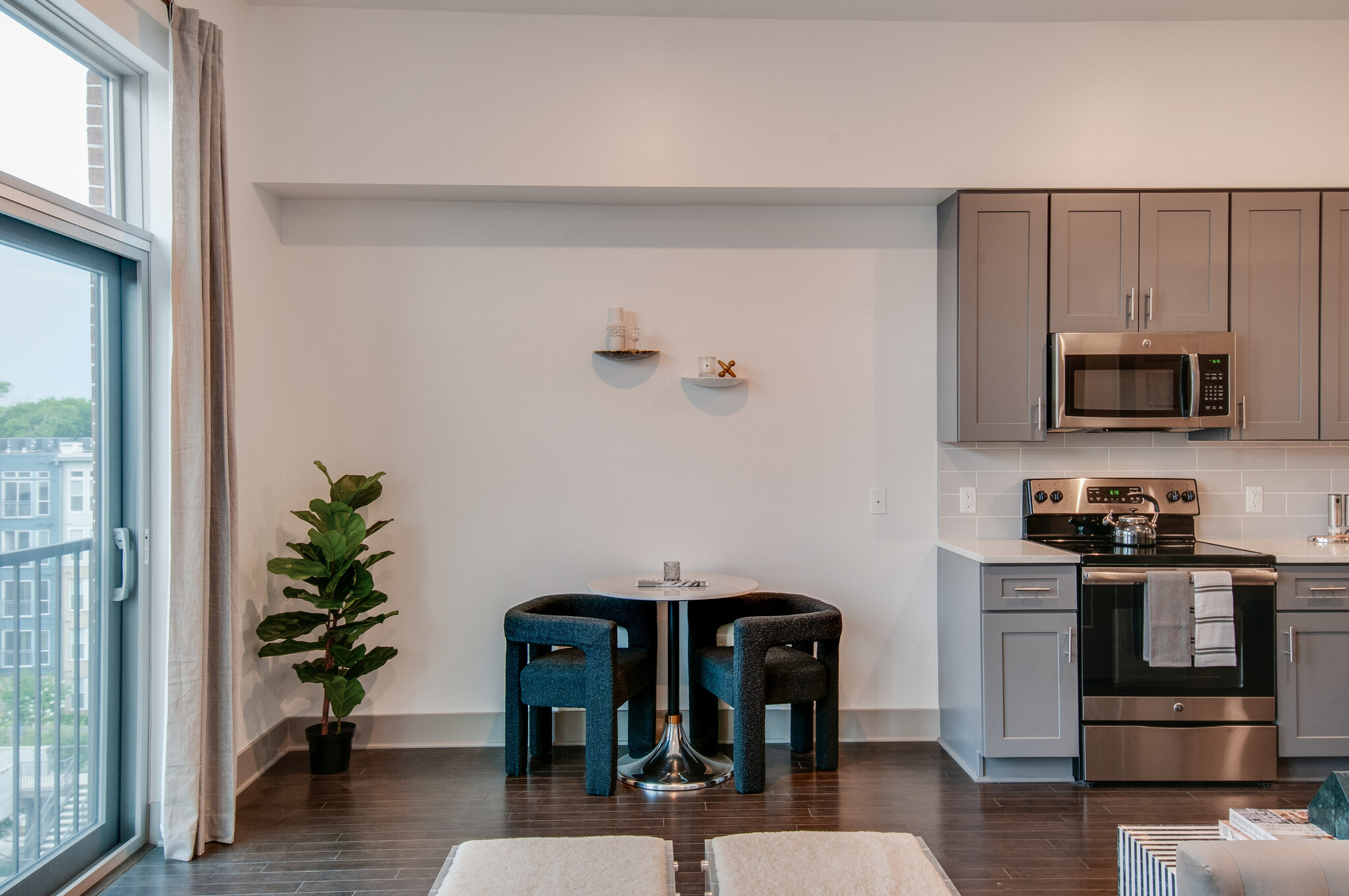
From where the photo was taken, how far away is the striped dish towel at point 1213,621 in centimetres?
315

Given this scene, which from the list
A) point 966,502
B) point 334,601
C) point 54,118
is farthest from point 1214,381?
point 54,118

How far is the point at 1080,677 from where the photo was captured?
3.24 metres

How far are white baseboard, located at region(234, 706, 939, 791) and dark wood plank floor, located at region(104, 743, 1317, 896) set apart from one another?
0.44 ft

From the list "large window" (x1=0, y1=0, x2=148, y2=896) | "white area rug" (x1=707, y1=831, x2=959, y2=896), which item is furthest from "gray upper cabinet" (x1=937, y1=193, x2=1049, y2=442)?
"large window" (x1=0, y1=0, x2=148, y2=896)

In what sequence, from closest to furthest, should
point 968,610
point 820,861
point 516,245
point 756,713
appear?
Answer: 1. point 820,861
2. point 756,713
3. point 968,610
4. point 516,245

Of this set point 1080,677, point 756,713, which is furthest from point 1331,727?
point 756,713

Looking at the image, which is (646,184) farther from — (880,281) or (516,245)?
(880,281)

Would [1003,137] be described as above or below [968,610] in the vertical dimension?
above

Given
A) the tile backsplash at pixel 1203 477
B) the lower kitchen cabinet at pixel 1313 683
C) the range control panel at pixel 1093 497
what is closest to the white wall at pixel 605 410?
the tile backsplash at pixel 1203 477

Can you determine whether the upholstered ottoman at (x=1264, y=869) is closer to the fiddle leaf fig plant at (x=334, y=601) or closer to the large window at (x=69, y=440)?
the large window at (x=69, y=440)

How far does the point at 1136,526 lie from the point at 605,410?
2.24m

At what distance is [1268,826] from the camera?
1782 mm

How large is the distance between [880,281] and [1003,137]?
739 millimetres

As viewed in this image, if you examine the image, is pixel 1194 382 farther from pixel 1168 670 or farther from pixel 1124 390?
pixel 1168 670
